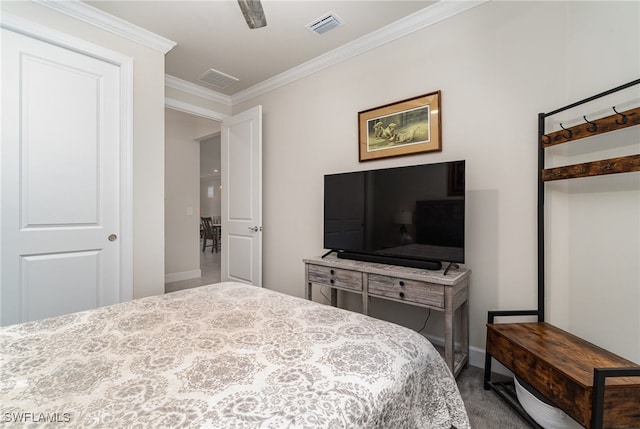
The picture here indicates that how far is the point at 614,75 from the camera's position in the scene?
158 centimetres

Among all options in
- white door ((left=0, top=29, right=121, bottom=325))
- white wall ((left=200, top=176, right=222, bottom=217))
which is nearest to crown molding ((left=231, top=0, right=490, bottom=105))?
white door ((left=0, top=29, right=121, bottom=325))

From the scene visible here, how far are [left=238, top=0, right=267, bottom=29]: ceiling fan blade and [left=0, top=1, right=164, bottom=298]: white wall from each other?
1446 mm

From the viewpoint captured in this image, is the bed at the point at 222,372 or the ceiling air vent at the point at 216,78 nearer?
the bed at the point at 222,372

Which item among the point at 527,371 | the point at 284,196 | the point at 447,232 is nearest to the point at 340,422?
the point at 527,371

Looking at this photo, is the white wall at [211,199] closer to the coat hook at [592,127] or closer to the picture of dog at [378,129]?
the picture of dog at [378,129]

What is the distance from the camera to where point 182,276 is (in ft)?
15.5

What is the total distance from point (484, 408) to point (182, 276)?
447 cm

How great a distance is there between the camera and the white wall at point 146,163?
254 centimetres

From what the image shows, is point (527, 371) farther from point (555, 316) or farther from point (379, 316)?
point (379, 316)

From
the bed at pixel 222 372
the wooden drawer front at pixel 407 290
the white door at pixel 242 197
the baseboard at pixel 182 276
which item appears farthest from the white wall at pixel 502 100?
the baseboard at pixel 182 276

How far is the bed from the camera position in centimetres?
67

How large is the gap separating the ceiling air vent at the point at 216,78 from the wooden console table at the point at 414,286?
8.13 feet

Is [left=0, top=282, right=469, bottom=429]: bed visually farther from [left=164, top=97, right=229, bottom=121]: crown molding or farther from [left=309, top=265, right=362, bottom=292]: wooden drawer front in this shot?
[left=164, top=97, right=229, bottom=121]: crown molding

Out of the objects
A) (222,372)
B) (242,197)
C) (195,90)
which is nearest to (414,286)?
(222,372)
